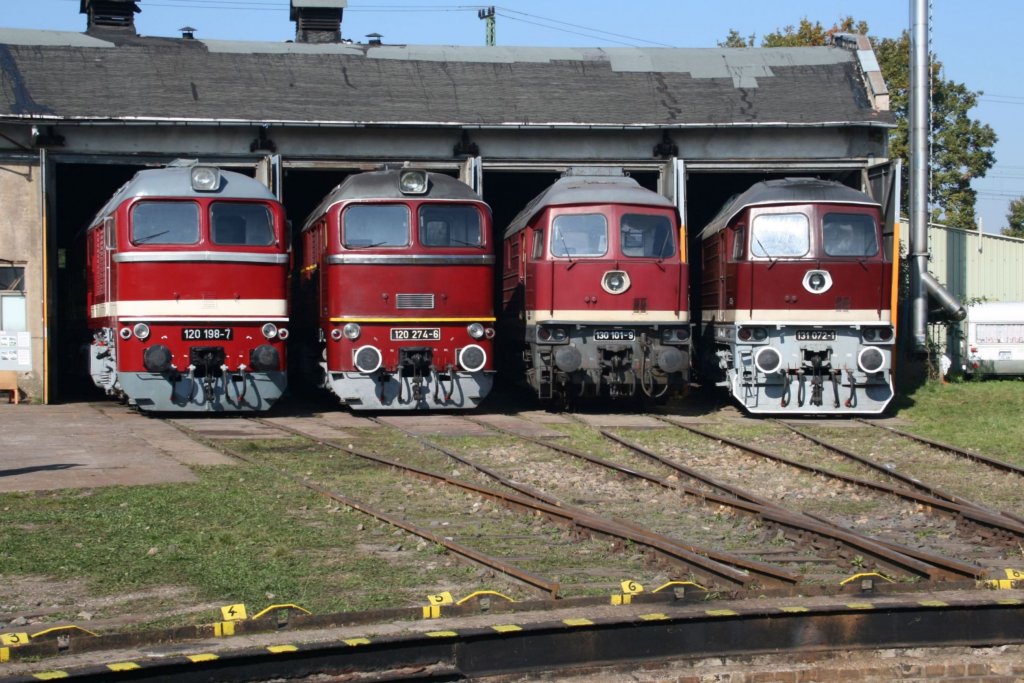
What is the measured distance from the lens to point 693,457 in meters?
14.1

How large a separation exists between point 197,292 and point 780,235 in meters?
8.16

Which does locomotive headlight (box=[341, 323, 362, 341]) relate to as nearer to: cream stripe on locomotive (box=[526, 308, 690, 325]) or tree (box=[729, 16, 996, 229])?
cream stripe on locomotive (box=[526, 308, 690, 325])

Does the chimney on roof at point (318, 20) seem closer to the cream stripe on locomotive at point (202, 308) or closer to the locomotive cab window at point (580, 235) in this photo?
the cream stripe on locomotive at point (202, 308)

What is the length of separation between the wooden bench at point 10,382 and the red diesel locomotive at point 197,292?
3.98 m

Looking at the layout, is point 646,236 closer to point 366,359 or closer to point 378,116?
point 366,359

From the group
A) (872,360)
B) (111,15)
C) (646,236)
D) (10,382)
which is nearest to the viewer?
(872,360)

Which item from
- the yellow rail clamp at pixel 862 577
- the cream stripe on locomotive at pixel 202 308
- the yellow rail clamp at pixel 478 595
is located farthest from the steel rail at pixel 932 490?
the cream stripe on locomotive at pixel 202 308

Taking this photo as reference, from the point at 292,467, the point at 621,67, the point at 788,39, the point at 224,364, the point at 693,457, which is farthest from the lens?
the point at 788,39

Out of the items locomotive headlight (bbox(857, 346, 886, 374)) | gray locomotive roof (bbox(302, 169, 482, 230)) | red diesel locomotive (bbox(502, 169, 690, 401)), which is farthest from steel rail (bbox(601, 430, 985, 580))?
gray locomotive roof (bbox(302, 169, 482, 230))

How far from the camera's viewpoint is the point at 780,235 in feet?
60.1

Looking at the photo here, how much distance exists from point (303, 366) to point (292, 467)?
8815mm

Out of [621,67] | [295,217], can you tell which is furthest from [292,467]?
[295,217]

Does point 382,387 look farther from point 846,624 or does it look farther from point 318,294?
point 846,624

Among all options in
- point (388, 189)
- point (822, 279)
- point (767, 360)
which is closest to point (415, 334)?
point (388, 189)
